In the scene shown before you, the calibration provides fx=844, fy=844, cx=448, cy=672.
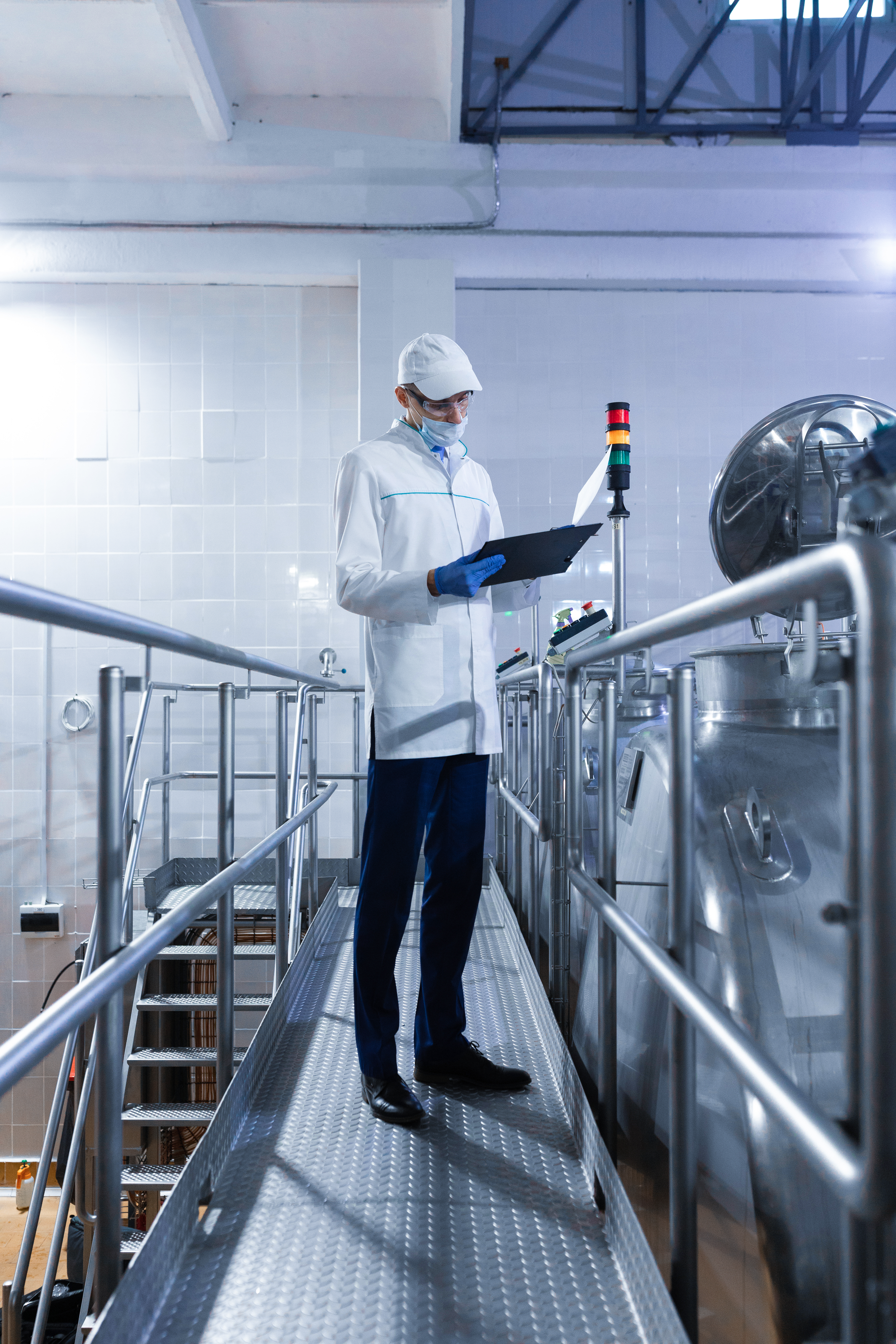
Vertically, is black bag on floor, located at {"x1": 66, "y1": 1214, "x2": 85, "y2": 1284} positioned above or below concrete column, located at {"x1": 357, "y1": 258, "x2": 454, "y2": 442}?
below

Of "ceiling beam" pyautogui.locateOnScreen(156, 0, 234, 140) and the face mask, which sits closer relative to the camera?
the face mask

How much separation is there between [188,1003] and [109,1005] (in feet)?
7.76

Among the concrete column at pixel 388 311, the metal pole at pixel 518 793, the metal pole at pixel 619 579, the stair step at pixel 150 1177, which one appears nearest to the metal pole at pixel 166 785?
the stair step at pixel 150 1177

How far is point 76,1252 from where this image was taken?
323 cm

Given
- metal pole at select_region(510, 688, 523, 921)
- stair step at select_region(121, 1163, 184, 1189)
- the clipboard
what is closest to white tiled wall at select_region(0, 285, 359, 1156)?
metal pole at select_region(510, 688, 523, 921)

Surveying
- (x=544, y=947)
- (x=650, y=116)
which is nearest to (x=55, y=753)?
(x=544, y=947)

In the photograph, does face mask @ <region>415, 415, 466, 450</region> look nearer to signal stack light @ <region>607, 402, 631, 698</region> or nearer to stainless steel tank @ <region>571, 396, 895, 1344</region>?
stainless steel tank @ <region>571, 396, 895, 1344</region>

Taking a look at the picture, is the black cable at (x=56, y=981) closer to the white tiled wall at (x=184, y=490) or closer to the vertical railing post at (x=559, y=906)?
the white tiled wall at (x=184, y=490)

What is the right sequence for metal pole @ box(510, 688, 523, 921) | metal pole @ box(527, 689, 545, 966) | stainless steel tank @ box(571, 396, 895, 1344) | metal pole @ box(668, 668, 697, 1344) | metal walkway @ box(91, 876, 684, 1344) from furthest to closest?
metal pole @ box(510, 688, 523, 921)
metal pole @ box(527, 689, 545, 966)
stainless steel tank @ box(571, 396, 895, 1344)
metal walkway @ box(91, 876, 684, 1344)
metal pole @ box(668, 668, 697, 1344)

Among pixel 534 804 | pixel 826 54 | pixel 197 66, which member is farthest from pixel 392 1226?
pixel 826 54

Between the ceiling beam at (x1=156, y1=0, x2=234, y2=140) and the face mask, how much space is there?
2480 millimetres

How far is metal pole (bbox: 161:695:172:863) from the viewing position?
→ 3.78 metres

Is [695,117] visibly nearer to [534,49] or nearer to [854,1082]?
[534,49]

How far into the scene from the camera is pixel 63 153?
3756 millimetres
